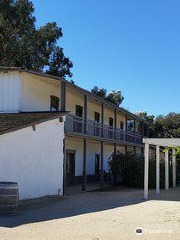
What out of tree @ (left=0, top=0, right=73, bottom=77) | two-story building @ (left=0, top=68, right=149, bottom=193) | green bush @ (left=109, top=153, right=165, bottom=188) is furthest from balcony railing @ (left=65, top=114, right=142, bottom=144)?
tree @ (left=0, top=0, right=73, bottom=77)

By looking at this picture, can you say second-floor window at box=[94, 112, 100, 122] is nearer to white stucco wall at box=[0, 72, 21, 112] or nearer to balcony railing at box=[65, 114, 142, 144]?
balcony railing at box=[65, 114, 142, 144]

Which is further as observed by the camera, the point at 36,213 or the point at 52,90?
the point at 52,90

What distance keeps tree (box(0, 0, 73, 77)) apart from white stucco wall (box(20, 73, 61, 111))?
1219 cm

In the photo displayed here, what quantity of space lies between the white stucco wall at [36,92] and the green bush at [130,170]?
24.4 ft

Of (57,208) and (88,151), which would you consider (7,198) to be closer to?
(57,208)

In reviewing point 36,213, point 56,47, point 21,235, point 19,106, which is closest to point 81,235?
point 21,235

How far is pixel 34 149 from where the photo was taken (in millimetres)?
17469

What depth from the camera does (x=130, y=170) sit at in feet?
93.5

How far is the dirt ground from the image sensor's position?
31.4 feet

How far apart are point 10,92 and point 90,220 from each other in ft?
40.0

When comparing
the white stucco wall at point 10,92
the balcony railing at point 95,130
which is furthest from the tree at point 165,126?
the white stucco wall at point 10,92

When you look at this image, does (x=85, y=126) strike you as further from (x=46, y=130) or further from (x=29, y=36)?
(x=29, y=36)

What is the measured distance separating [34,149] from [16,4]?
23.6 metres

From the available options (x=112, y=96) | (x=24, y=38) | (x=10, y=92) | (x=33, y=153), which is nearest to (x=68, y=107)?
(x=10, y=92)
